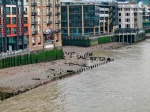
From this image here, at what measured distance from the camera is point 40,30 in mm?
92438

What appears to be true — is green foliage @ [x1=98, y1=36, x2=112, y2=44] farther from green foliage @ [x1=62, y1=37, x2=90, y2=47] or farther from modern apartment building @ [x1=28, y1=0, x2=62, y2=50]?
modern apartment building @ [x1=28, y1=0, x2=62, y2=50]

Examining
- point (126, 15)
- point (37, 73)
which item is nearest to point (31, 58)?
point (37, 73)

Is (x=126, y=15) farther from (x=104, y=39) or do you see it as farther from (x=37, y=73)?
(x=37, y=73)

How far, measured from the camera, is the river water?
45750mm

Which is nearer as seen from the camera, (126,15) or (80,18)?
(80,18)

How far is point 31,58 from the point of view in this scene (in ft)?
244

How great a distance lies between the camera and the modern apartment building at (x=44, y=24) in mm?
89062

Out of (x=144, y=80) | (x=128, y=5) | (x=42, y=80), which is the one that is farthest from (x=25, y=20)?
(x=128, y=5)

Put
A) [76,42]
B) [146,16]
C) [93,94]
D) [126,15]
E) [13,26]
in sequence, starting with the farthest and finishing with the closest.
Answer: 1. [146,16]
2. [126,15]
3. [76,42]
4. [13,26]
5. [93,94]

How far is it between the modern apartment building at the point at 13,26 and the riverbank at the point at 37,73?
9.13 m

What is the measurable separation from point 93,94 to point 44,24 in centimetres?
4407

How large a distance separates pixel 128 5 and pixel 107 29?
19.7 metres

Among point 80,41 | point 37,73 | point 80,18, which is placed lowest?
point 37,73

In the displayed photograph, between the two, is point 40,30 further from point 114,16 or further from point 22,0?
point 114,16
